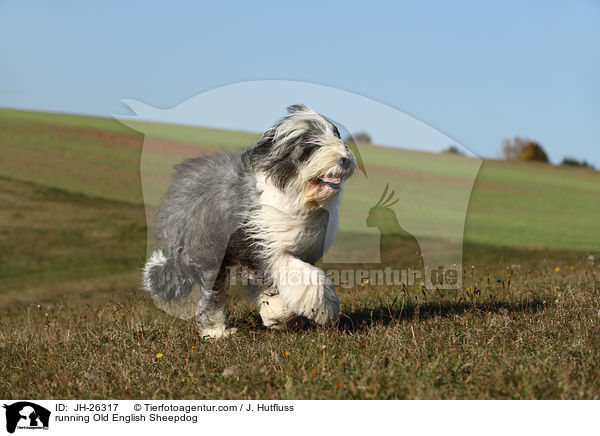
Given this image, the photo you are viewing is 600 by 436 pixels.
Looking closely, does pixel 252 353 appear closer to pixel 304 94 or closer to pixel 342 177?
pixel 342 177

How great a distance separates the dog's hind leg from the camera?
241 inches

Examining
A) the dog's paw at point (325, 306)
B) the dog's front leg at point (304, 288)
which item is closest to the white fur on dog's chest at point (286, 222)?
the dog's front leg at point (304, 288)

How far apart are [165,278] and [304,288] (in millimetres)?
1858

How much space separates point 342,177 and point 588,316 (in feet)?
8.74

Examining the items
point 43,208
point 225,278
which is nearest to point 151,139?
point 225,278

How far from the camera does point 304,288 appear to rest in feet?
17.9

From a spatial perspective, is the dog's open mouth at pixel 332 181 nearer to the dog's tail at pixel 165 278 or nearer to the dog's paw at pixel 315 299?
the dog's paw at pixel 315 299

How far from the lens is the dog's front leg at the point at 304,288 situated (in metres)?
5.47

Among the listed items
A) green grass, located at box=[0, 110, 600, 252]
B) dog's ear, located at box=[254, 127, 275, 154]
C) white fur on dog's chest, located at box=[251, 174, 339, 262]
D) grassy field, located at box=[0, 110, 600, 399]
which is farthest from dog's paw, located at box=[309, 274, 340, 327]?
dog's ear, located at box=[254, 127, 275, 154]

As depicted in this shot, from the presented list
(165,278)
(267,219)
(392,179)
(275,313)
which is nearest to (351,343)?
(275,313)

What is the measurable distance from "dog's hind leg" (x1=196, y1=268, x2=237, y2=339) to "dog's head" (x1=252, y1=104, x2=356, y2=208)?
4.32ft

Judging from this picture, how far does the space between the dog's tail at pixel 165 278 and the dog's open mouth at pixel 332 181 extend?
200 centimetres

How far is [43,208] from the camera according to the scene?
22625 millimetres

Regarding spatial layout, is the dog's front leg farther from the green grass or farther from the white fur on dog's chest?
the green grass
